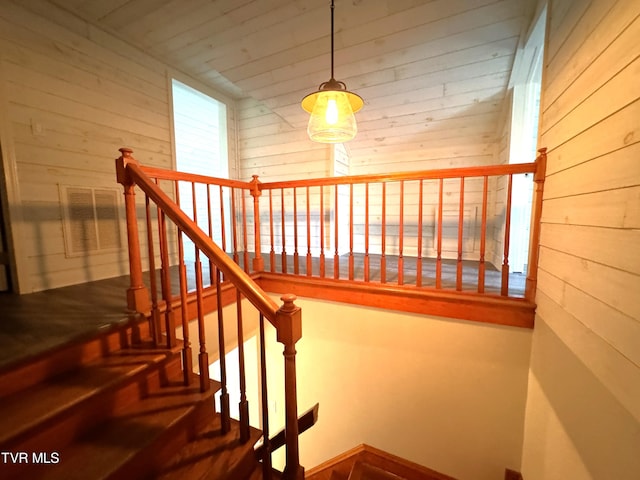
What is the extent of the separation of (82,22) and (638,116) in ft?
12.5

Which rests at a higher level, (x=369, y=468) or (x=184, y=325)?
(x=184, y=325)

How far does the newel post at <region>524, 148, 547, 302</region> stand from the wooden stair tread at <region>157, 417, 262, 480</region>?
1.79m

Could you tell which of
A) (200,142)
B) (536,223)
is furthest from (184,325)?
(200,142)

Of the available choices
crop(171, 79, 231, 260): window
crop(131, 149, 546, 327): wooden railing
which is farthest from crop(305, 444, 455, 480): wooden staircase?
crop(171, 79, 231, 260): window

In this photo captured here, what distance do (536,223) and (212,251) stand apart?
183 centimetres

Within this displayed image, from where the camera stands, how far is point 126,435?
1102mm

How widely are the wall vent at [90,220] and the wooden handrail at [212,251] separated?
1379mm

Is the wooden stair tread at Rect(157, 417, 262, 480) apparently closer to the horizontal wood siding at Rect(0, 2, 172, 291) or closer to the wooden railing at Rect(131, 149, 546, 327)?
the wooden railing at Rect(131, 149, 546, 327)

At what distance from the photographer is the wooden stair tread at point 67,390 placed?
952 mm

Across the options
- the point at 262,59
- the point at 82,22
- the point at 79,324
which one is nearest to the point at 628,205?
the point at 79,324

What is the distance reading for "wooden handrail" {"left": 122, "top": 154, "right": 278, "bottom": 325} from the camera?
1012 millimetres

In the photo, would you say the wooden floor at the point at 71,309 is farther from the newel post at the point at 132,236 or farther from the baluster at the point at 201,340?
the baluster at the point at 201,340

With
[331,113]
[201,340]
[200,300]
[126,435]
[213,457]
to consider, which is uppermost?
[331,113]

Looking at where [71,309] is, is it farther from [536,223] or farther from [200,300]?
[536,223]
